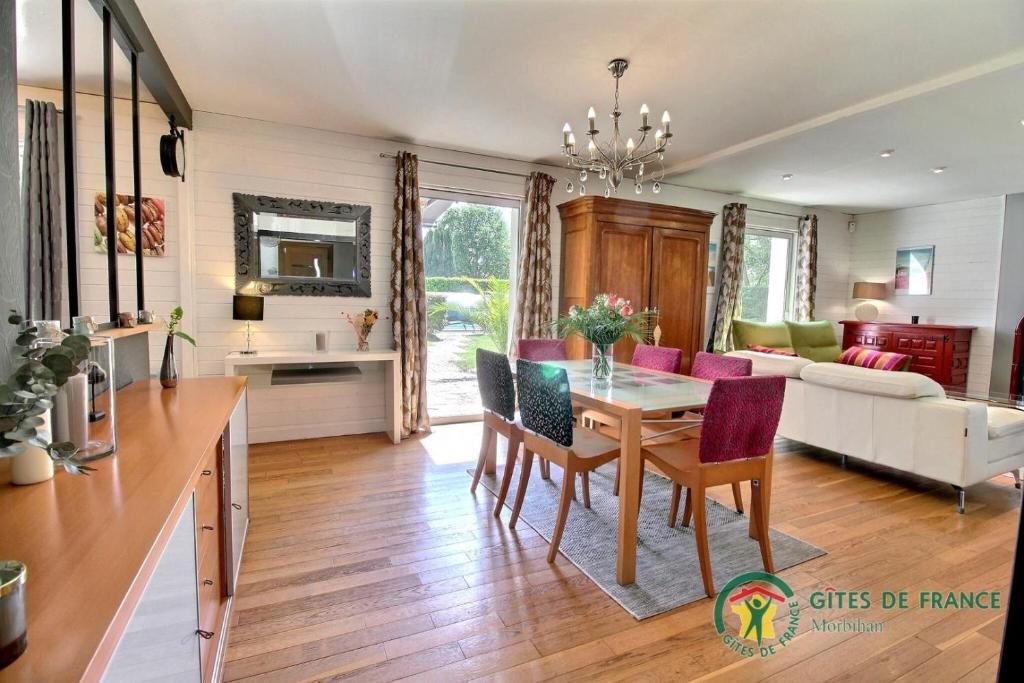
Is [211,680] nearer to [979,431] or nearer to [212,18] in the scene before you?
[212,18]

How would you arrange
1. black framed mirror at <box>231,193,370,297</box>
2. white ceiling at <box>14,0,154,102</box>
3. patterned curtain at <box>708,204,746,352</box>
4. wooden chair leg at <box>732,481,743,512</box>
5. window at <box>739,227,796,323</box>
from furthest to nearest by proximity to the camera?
window at <box>739,227,796,323</box> → patterned curtain at <box>708,204,746,352</box> → black framed mirror at <box>231,193,370,297</box> → wooden chair leg at <box>732,481,743,512</box> → white ceiling at <box>14,0,154,102</box>

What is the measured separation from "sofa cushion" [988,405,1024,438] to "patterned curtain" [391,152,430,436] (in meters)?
4.05

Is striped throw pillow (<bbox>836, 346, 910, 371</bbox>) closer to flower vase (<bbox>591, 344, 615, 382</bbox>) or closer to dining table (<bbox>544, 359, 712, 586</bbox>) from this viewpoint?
dining table (<bbox>544, 359, 712, 586</bbox>)

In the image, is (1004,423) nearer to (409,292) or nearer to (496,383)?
(496,383)

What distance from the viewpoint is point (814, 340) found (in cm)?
618

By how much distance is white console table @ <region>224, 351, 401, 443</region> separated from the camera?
387 centimetres

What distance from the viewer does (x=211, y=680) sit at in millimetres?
1444

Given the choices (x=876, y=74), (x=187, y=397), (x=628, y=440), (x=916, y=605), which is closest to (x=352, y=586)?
(x=187, y=397)

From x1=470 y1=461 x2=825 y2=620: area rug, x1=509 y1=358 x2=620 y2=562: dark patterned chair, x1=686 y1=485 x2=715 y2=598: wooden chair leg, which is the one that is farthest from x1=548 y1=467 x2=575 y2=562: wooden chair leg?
x1=686 y1=485 x2=715 y2=598: wooden chair leg

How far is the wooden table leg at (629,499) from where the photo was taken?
216cm

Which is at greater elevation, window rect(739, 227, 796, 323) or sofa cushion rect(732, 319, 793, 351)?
window rect(739, 227, 796, 323)

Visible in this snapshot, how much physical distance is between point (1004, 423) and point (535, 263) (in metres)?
3.59

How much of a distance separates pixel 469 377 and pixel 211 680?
369 cm

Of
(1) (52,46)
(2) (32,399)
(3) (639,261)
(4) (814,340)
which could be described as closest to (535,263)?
(3) (639,261)
